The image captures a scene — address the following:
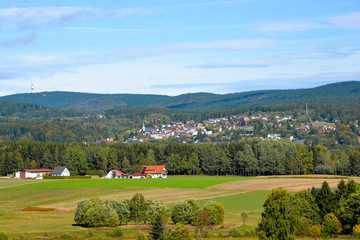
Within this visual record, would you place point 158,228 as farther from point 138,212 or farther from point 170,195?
point 170,195

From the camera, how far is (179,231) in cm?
4647

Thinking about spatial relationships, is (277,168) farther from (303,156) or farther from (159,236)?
(159,236)

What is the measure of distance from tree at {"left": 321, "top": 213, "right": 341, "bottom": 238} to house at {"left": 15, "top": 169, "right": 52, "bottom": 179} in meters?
108

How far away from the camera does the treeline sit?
14688 centimetres

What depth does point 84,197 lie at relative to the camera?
301 feet

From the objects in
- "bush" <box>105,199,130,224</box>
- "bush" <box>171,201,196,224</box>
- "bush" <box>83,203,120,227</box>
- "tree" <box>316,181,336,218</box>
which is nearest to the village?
"bush" <box>105,199,130,224</box>

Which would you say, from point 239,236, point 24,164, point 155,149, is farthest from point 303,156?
point 239,236

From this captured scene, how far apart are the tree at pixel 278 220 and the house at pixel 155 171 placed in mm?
96536

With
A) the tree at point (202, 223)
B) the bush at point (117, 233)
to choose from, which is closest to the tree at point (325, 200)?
the tree at point (202, 223)

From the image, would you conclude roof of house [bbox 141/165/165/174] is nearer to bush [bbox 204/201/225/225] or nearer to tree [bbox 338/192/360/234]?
bush [bbox 204/201/225/225]

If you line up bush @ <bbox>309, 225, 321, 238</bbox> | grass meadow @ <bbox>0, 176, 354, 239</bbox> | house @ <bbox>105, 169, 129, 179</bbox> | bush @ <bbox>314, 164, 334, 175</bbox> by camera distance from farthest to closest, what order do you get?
house @ <bbox>105, 169, 129, 179</bbox>, bush @ <bbox>314, 164, 334, 175</bbox>, grass meadow @ <bbox>0, 176, 354, 239</bbox>, bush @ <bbox>309, 225, 321, 238</bbox>

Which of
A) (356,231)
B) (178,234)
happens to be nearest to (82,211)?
(178,234)

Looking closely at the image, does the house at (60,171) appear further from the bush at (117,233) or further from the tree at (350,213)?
the tree at (350,213)

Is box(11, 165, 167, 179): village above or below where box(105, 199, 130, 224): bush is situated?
below
